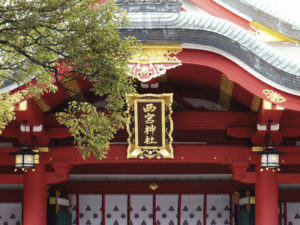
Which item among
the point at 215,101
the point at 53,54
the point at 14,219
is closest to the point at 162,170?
the point at 215,101

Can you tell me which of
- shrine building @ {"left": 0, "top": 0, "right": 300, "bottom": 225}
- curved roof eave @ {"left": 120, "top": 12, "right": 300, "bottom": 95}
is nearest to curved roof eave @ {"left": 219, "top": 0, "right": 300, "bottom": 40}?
shrine building @ {"left": 0, "top": 0, "right": 300, "bottom": 225}

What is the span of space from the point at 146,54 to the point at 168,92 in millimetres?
1575

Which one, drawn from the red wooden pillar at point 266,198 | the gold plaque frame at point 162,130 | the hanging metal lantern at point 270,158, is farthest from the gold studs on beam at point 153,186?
the hanging metal lantern at point 270,158

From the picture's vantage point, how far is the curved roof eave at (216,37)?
12977 mm

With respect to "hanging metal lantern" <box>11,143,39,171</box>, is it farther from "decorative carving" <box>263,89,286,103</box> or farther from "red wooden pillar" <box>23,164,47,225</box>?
"decorative carving" <box>263,89,286,103</box>

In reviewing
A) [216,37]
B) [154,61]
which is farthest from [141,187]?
[216,37]

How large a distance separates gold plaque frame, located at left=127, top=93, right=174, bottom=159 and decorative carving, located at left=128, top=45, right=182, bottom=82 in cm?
79

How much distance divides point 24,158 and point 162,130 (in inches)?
101

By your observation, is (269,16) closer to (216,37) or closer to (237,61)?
(237,61)

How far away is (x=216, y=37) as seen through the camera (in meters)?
13.0

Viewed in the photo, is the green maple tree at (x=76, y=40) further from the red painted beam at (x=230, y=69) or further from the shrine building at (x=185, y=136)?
the red painted beam at (x=230, y=69)

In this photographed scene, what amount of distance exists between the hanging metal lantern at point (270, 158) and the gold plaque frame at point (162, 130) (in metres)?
1.69

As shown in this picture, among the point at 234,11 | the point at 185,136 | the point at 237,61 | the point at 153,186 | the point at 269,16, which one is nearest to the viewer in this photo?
the point at 237,61

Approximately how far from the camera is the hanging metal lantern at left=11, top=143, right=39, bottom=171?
13945mm
